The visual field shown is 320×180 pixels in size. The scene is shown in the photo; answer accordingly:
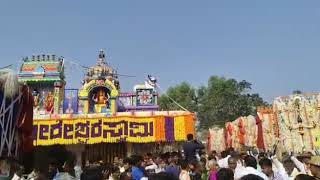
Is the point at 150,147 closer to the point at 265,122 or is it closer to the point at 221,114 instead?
the point at 265,122

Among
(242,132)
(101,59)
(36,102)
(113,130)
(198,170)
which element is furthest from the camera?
(101,59)

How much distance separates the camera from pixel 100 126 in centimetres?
1928

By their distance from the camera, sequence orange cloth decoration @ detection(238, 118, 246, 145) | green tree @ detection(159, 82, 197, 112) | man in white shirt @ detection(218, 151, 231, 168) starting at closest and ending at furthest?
man in white shirt @ detection(218, 151, 231, 168) < orange cloth decoration @ detection(238, 118, 246, 145) < green tree @ detection(159, 82, 197, 112)

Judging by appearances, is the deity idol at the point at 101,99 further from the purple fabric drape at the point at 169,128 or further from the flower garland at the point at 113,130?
the purple fabric drape at the point at 169,128

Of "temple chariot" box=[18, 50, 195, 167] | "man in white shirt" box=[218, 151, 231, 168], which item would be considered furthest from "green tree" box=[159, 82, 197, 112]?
"man in white shirt" box=[218, 151, 231, 168]

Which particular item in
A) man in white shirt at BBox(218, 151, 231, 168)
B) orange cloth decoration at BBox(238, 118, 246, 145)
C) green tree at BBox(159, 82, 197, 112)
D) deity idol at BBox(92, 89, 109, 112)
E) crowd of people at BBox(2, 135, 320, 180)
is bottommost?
crowd of people at BBox(2, 135, 320, 180)

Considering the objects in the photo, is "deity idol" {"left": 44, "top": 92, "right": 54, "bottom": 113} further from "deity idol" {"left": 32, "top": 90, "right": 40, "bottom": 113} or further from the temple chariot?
the temple chariot

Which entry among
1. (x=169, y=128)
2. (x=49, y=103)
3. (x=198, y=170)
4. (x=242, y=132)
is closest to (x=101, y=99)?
(x=49, y=103)

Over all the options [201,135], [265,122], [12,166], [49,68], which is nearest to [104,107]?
[49,68]

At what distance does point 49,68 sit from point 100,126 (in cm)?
912

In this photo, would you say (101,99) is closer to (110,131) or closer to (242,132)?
(110,131)

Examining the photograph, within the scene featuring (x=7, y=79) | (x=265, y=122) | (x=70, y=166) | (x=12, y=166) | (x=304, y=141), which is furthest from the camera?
(x=265, y=122)

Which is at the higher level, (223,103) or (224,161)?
(223,103)

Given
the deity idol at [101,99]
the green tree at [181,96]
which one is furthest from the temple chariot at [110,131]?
the green tree at [181,96]
